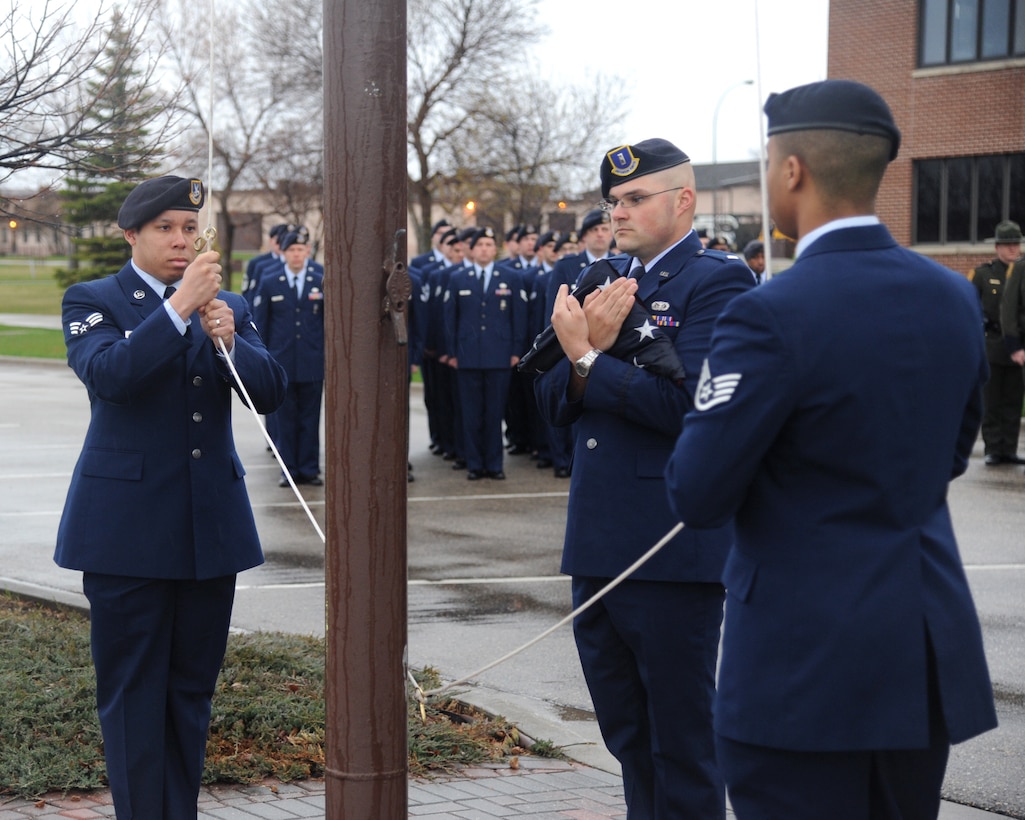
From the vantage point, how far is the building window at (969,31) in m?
28.4

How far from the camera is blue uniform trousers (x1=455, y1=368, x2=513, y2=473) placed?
45.0 ft

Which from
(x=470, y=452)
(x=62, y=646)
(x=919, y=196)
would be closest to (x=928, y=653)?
(x=62, y=646)

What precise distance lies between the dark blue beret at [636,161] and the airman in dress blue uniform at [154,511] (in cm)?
117

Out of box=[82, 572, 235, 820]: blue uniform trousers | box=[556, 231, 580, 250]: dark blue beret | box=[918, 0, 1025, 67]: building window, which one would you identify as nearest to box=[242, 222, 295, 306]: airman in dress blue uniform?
box=[556, 231, 580, 250]: dark blue beret

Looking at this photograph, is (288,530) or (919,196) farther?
(919,196)

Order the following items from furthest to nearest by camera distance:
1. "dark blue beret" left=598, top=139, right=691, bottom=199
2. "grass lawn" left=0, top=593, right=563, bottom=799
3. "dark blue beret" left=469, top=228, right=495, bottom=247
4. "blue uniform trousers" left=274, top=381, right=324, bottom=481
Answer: "dark blue beret" left=469, top=228, right=495, bottom=247
"blue uniform trousers" left=274, top=381, right=324, bottom=481
"grass lawn" left=0, top=593, right=563, bottom=799
"dark blue beret" left=598, top=139, right=691, bottom=199

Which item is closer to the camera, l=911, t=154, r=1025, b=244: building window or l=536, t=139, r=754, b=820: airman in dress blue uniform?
l=536, t=139, r=754, b=820: airman in dress blue uniform

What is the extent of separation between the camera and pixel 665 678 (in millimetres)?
3826

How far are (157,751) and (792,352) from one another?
2514mm

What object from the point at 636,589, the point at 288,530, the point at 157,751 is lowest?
the point at 288,530

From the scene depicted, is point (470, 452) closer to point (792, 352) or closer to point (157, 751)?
point (157, 751)

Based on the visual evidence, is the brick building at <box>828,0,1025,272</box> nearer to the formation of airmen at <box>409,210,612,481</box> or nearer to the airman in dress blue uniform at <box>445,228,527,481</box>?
the formation of airmen at <box>409,210,612,481</box>

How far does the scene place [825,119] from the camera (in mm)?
2682

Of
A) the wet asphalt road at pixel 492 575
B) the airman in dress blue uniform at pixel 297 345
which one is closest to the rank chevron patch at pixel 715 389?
the wet asphalt road at pixel 492 575
